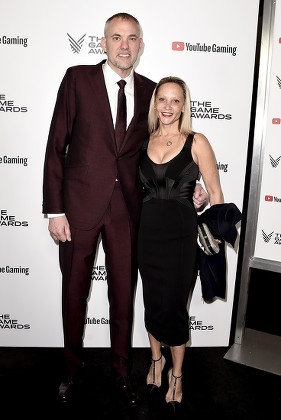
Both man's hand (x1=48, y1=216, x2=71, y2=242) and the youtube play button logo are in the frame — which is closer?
man's hand (x1=48, y1=216, x2=71, y2=242)

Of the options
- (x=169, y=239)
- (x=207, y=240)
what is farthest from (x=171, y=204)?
(x=207, y=240)

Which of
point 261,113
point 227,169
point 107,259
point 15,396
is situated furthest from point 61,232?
point 261,113

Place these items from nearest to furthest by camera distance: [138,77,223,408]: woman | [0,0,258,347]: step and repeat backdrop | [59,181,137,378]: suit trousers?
1. [138,77,223,408]: woman
2. [59,181,137,378]: suit trousers
3. [0,0,258,347]: step and repeat backdrop

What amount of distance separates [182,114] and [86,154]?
2.10 feet

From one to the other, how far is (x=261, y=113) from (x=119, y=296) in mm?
1673

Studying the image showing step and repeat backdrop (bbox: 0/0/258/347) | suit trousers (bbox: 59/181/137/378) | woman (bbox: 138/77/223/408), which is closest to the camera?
woman (bbox: 138/77/223/408)

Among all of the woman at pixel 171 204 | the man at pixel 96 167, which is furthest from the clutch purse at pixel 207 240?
the man at pixel 96 167

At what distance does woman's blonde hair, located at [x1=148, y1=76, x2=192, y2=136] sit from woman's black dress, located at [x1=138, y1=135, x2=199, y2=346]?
0.08 meters

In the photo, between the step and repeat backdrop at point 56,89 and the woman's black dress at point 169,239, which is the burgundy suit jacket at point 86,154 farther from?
the step and repeat backdrop at point 56,89

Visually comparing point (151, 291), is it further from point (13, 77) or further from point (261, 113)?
point (13, 77)

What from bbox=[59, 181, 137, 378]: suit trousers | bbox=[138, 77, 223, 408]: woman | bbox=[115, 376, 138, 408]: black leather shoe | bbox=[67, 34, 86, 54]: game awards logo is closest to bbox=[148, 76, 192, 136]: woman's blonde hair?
bbox=[138, 77, 223, 408]: woman

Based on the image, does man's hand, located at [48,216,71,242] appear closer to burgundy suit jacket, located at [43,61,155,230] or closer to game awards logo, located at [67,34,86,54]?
burgundy suit jacket, located at [43,61,155,230]

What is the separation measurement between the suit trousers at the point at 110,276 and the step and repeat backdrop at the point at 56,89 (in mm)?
517

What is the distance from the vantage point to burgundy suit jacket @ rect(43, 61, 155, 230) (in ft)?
7.31
